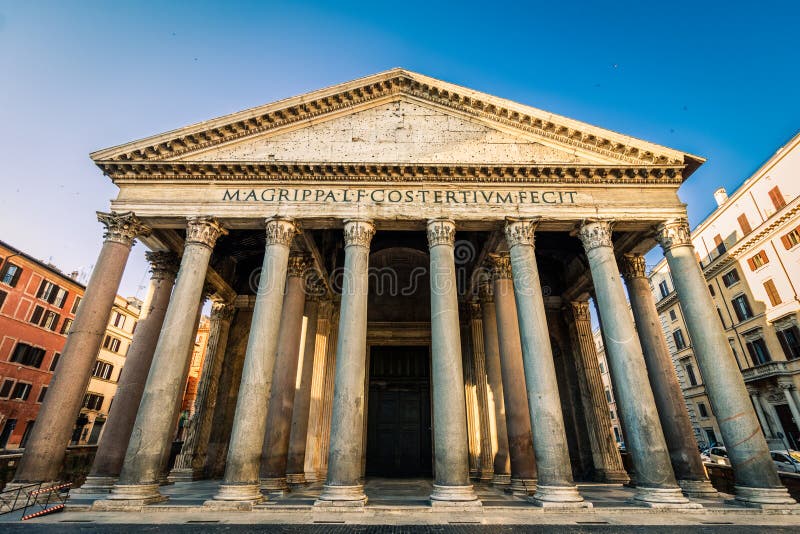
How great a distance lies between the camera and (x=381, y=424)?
1582cm

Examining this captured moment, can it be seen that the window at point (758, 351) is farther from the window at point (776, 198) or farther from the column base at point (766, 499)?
the column base at point (766, 499)

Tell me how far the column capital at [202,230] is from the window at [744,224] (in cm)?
3101

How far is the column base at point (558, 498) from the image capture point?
8.17m

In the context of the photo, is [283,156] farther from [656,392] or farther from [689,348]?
[689,348]

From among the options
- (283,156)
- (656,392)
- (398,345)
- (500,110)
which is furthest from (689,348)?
(283,156)

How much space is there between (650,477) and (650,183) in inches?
312

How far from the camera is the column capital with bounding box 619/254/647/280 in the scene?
43.2ft

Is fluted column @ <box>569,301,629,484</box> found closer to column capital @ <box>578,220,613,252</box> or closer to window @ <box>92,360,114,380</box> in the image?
column capital @ <box>578,220,613,252</box>

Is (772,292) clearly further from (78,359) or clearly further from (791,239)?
(78,359)

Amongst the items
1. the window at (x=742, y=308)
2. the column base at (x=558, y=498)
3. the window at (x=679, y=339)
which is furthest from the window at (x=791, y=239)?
the column base at (x=558, y=498)

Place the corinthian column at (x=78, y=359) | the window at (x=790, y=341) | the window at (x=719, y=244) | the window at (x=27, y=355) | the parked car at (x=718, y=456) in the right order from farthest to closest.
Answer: the window at (x=719, y=244) < the window at (x=27, y=355) < the window at (x=790, y=341) < the parked car at (x=718, y=456) < the corinthian column at (x=78, y=359)

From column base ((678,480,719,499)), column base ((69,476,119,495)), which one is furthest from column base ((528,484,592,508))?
column base ((69,476,119,495))

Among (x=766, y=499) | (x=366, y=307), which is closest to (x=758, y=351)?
(x=766, y=499)

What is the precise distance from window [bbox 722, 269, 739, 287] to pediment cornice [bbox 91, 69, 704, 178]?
20.8 metres
